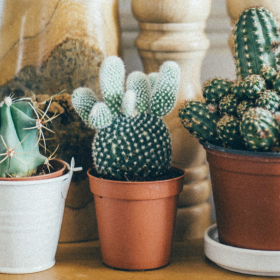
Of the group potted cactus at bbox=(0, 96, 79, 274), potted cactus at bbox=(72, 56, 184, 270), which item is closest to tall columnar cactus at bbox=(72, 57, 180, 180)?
potted cactus at bbox=(72, 56, 184, 270)

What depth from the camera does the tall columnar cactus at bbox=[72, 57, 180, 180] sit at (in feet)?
2.98

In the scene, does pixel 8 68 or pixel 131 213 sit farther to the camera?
pixel 8 68

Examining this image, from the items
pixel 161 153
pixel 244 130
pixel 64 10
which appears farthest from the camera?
pixel 64 10

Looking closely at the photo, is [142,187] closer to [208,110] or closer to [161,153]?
[161,153]

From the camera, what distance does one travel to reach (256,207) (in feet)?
2.89

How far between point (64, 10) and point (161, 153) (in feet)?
1.33

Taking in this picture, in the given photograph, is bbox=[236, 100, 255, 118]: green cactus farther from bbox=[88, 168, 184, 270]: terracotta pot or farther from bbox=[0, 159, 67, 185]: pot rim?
bbox=[0, 159, 67, 185]: pot rim

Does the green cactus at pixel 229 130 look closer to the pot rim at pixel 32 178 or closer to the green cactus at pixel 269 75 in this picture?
the green cactus at pixel 269 75

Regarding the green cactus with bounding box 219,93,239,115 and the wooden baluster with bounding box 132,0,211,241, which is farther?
the wooden baluster with bounding box 132,0,211,241

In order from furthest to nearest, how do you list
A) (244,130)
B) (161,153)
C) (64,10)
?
1. (64,10)
2. (161,153)
3. (244,130)

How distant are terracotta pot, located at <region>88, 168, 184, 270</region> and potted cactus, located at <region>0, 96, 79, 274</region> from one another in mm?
100

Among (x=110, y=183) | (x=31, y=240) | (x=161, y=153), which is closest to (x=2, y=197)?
(x=31, y=240)

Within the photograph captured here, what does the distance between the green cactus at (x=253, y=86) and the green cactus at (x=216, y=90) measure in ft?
0.23

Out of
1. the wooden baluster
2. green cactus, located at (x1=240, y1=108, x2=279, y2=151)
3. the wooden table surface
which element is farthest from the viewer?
the wooden baluster
